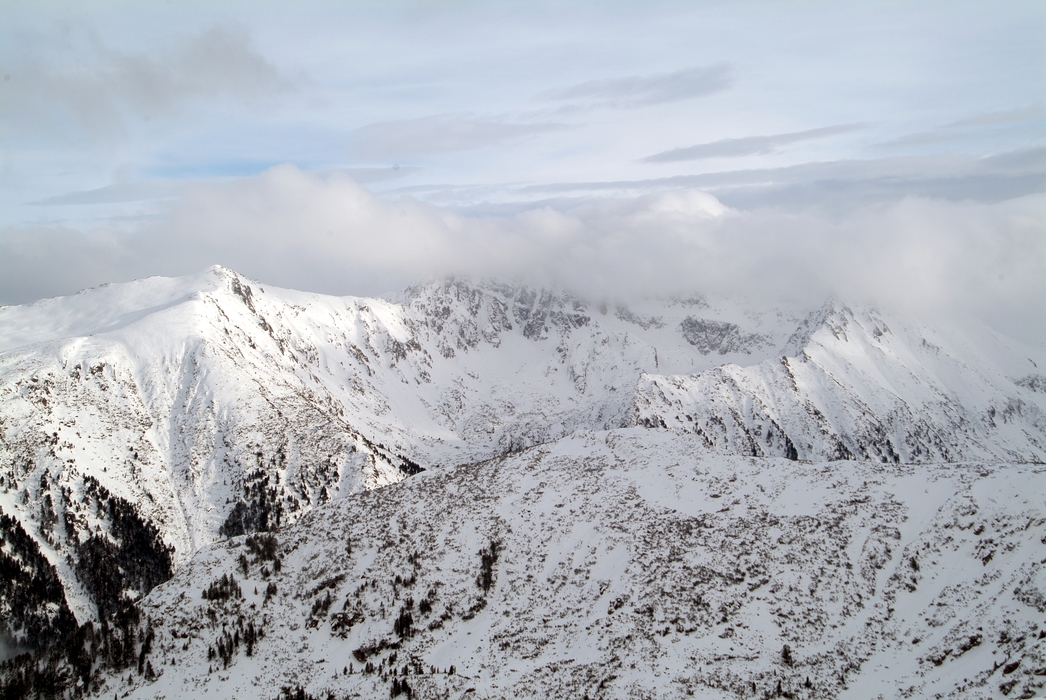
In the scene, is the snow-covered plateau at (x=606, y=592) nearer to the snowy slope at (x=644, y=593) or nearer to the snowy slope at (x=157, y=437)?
the snowy slope at (x=644, y=593)

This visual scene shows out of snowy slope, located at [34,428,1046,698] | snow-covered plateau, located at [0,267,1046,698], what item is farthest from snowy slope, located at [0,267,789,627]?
snowy slope, located at [34,428,1046,698]

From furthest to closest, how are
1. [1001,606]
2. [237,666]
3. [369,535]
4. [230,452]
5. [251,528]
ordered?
[230,452]
[251,528]
[369,535]
[237,666]
[1001,606]

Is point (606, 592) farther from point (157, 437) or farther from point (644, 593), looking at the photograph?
point (157, 437)

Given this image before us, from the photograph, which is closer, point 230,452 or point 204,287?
point 230,452

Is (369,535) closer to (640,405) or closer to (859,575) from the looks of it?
(859,575)

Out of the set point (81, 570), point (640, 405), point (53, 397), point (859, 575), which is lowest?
point (640, 405)

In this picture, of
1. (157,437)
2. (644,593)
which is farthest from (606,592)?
(157,437)

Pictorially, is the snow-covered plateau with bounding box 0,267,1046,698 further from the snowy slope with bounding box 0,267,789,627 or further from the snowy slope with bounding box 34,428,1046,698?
the snowy slope with bounding box 0,267,789,627

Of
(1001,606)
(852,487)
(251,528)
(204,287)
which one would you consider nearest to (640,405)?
(251,528)
